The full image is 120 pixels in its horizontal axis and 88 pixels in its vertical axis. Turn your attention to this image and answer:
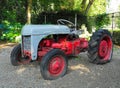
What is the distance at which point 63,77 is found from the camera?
273 inches

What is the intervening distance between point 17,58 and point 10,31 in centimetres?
839

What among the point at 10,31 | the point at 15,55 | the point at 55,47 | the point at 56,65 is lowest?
the point at 56,65

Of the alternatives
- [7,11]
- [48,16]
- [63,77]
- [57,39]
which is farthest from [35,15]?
[63,77]

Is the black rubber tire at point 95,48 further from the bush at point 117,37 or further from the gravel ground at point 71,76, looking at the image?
the bush at point 117,37

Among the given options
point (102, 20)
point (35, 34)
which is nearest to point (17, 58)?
point (35, 34)

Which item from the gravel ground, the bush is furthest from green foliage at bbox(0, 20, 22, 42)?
the gravel ground

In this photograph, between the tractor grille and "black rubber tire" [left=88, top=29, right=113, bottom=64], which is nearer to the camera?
the tractor grille

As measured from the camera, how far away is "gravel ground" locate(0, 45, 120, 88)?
20.7 feet

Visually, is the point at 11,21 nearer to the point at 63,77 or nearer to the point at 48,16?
the point at 48,16

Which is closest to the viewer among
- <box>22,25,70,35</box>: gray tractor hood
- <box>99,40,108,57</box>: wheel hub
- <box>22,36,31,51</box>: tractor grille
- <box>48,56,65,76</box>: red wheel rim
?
<box>48,56,65,76</box>: red wheel rim

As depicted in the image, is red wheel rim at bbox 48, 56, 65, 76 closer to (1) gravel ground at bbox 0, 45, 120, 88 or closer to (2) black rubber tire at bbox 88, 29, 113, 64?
(1) gravel ground at bbox 0, 45, 120, 88

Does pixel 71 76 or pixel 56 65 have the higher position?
pixel 56 65

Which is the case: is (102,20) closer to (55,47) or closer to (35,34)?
(55,47)

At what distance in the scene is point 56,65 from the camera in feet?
22.8
